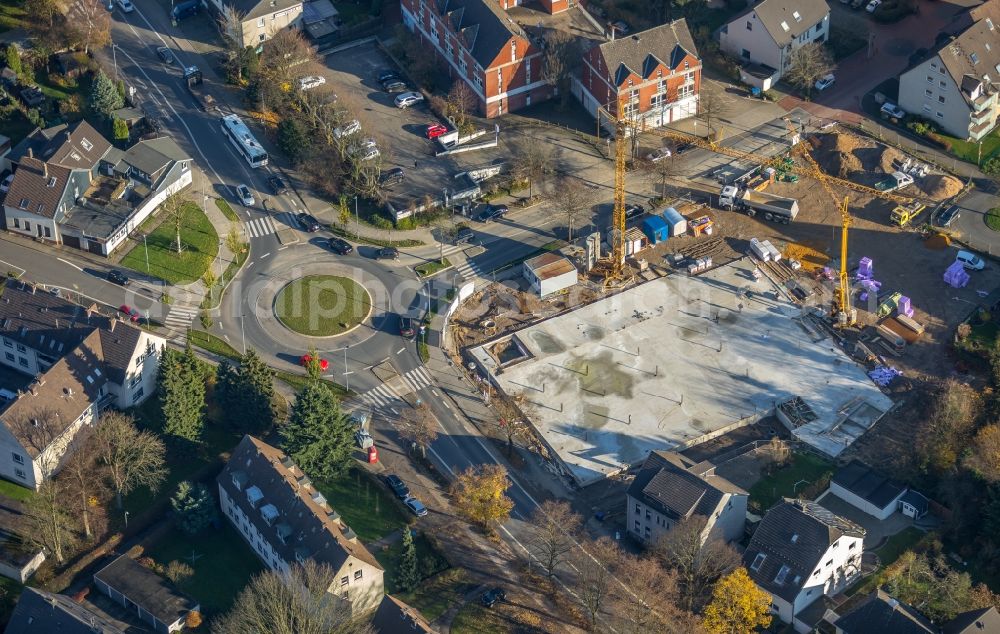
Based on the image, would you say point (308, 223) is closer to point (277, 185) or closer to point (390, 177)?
point (277, 185)

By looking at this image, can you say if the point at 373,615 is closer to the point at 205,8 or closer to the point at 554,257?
the point at 554,257

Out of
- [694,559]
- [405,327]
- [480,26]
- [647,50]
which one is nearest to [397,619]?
[694,559]

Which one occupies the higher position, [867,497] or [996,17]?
[996,17]

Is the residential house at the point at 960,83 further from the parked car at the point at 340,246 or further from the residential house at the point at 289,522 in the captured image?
the residential house at the point at 289,522

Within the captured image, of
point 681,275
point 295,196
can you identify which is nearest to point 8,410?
point 295,196

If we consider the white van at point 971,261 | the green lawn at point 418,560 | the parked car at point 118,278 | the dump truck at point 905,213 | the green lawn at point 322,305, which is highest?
the parked car at point 118,278

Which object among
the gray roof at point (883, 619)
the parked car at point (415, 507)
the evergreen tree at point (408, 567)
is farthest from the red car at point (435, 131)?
the gray roof at point (883, 619)
